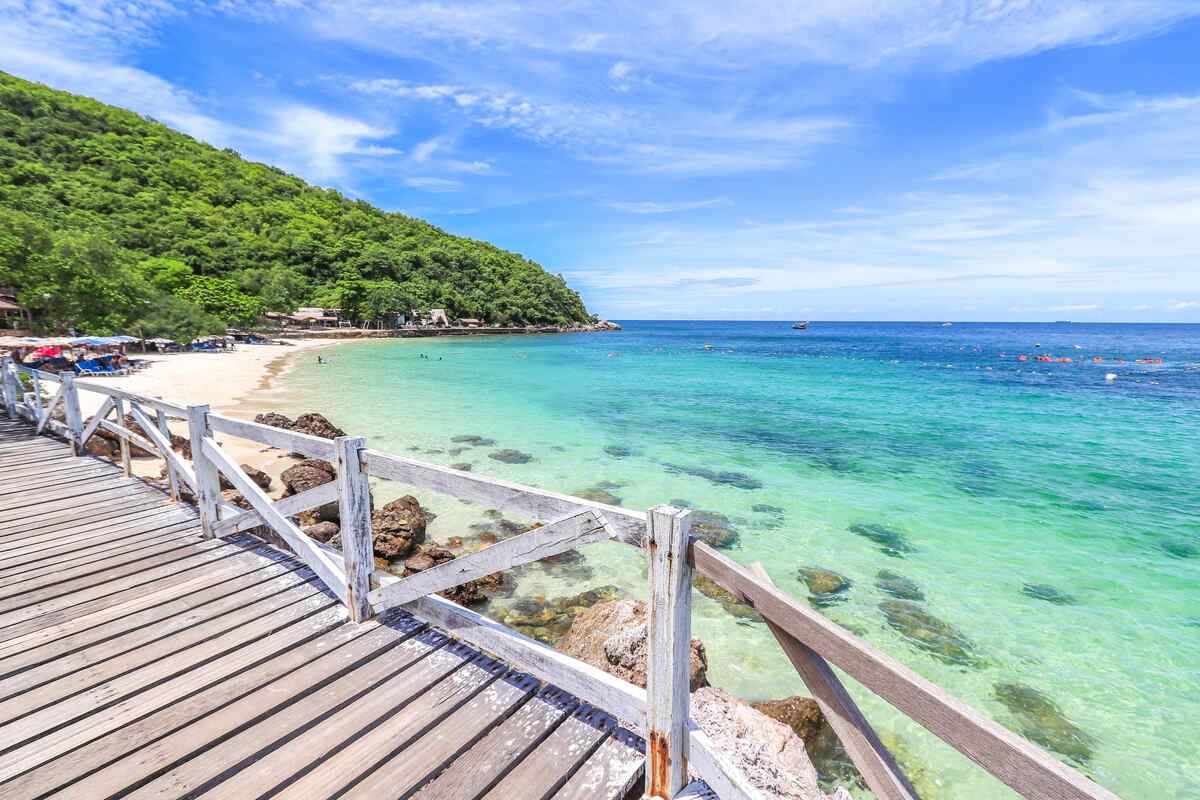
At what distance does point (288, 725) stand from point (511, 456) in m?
13.1

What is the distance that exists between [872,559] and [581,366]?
42.3m

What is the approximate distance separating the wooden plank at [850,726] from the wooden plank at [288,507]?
10.3 ft

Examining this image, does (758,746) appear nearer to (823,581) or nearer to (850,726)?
(850,726)

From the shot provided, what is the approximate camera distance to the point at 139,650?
139 inches

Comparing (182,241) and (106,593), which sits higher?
(182,241)

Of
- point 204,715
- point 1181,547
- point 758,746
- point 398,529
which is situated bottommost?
point 1181,547

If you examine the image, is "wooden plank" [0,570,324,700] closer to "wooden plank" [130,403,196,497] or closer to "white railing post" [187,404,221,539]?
"white railing post" [187,404,221,539]

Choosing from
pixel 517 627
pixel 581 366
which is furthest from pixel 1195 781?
pixel 581 366

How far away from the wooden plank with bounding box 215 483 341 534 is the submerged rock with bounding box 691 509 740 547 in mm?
7136

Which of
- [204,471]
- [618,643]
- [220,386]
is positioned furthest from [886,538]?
[220,386]

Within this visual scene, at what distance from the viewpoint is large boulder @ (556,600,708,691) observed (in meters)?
4.80

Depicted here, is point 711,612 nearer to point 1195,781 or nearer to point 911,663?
point 911,663

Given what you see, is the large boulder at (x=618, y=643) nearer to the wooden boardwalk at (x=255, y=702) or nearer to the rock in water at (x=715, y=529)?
the wooden boardwalk at (x=255, y=702)

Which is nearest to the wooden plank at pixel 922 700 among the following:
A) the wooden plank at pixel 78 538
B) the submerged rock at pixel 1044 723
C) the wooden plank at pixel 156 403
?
the wooden plank at pixel 156 403
